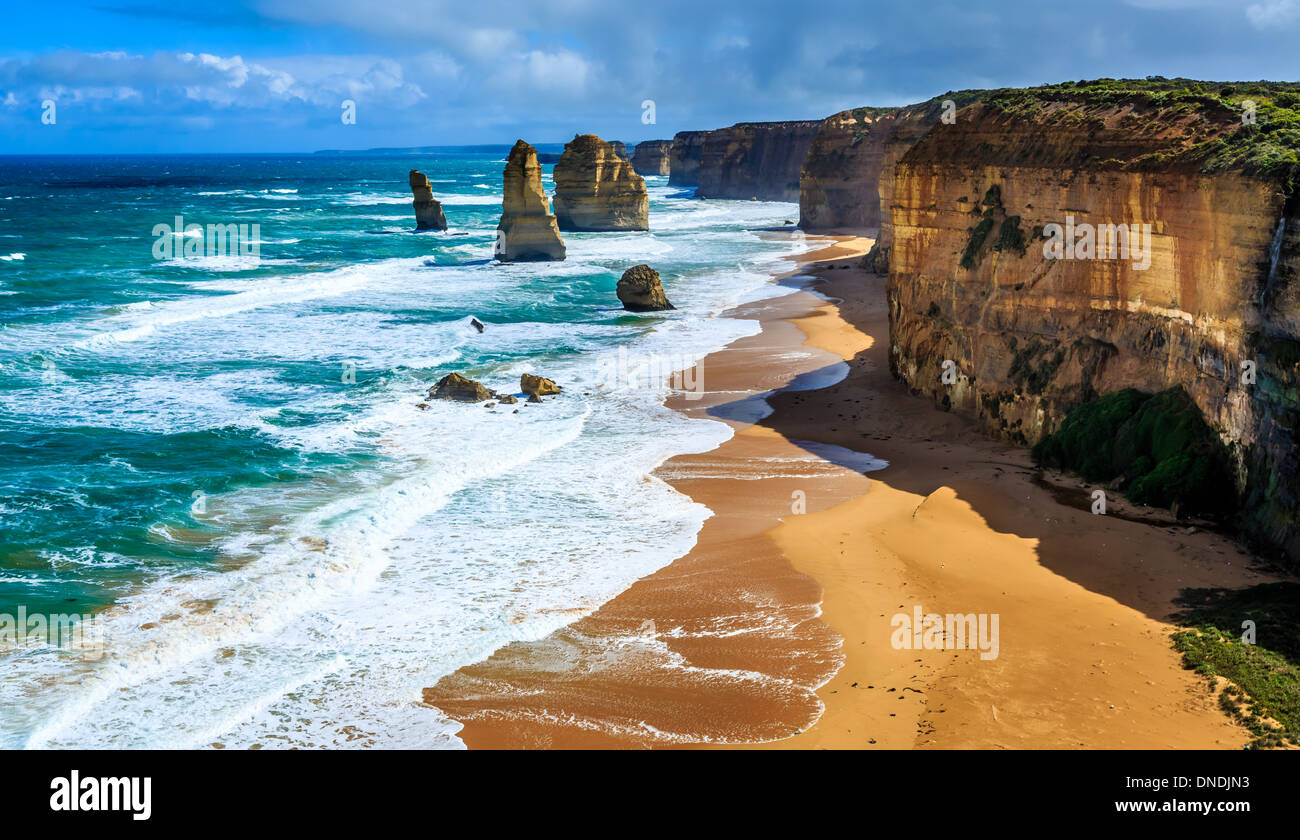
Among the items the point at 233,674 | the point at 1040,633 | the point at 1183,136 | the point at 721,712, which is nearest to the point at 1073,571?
the point at 1040,633

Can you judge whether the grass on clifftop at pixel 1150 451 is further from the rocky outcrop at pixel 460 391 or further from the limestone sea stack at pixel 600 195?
the limestone sea stack at pixel 600 195

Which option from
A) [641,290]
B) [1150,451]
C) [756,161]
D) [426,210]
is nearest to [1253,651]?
[1150,451]

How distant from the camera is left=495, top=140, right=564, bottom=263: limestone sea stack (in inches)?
2096

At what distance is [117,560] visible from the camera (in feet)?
53.1

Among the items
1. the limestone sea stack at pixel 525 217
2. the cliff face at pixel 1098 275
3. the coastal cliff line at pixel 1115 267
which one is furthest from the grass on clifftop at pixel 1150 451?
the limestone sea stack at pixel 525 217

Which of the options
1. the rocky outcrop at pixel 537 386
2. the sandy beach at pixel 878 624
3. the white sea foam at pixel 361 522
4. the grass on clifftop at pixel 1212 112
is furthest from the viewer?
the rocky outcrop at pixel 537 386

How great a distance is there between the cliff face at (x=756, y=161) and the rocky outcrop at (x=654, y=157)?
51320mm

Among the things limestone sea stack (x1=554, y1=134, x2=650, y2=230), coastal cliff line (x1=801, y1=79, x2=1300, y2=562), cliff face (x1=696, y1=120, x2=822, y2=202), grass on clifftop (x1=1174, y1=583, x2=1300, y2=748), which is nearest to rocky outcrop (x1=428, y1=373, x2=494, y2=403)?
coastal cliff line (x1=801, y1=79, x2=1300, y2=562)

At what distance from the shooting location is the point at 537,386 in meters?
27.2

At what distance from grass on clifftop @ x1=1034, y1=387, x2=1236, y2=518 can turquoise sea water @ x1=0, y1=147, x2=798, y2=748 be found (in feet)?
22.7

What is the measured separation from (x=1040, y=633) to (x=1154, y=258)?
831 cm

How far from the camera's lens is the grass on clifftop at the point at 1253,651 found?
10395 mm

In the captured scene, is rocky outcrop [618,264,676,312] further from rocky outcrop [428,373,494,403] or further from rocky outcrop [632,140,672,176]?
rocky outcrop [632,140,672,176]

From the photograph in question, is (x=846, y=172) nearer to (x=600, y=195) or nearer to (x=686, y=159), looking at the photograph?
(x=600, y=195)
